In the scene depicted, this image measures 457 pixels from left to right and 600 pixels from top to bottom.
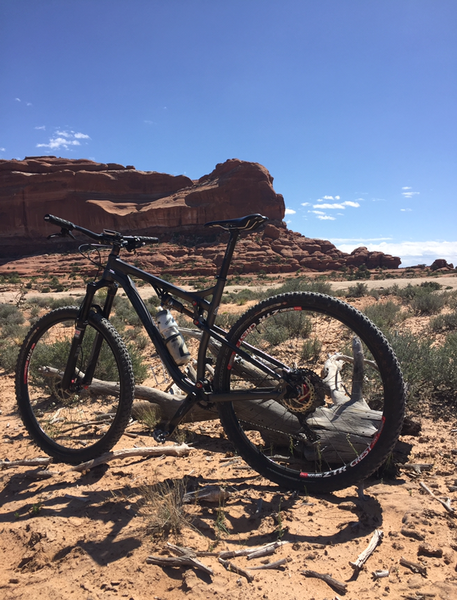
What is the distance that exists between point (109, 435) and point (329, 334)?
4.93 metres

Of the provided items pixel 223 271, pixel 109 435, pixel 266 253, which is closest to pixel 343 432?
pixel 223 271

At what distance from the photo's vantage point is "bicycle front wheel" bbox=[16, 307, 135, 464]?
9.14 feet

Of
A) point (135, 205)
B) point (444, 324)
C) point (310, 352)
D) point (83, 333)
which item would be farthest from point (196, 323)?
point (135, 205)

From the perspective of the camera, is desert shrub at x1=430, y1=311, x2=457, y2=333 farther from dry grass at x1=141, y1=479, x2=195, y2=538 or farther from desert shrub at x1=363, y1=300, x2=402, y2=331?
dry grass at x1=141, y1=479, x2=195, y2=538

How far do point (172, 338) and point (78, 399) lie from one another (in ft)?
7.97

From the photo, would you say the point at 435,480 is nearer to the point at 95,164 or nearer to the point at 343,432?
the point at 343,432

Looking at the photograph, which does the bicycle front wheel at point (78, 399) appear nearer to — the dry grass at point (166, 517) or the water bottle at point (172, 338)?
the water bottle at point (172, 338)

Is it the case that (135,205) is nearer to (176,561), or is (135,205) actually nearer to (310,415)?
(310,415)

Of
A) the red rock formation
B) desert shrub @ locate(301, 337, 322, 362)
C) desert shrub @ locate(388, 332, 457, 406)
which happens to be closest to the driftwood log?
desert shrub @ locate(388, 332, 457, 406)

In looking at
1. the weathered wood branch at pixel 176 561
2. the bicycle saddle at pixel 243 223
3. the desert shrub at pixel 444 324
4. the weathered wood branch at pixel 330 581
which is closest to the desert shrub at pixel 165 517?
the weathered wood branch at pixel 176 561

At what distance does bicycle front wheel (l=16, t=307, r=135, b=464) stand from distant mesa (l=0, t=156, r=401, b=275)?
→ 196ft

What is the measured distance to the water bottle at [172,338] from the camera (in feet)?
8.53

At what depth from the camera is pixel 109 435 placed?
2801mm

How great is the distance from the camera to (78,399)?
4352 mm
